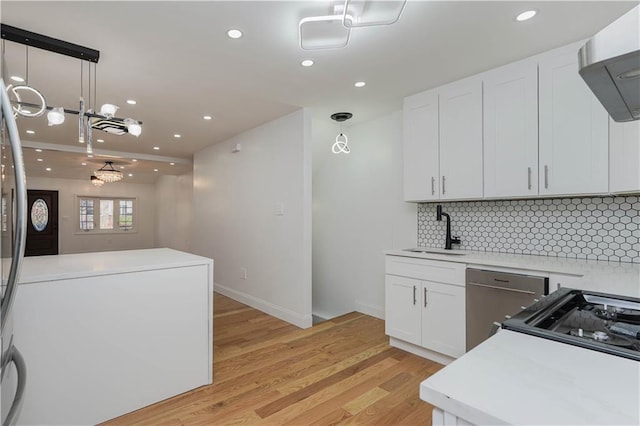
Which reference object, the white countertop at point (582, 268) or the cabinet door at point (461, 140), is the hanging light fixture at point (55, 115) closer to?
the white countertop at point (582, 268)

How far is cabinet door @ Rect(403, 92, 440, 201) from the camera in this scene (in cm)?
287

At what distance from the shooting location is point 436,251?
2947 mm

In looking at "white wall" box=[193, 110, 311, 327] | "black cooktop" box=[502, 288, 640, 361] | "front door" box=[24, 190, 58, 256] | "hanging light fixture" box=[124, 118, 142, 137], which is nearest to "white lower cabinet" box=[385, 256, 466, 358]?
"white wall" box=[193, 110, 311, 327]

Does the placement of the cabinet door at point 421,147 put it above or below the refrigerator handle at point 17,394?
above

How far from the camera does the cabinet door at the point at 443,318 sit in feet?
7.97

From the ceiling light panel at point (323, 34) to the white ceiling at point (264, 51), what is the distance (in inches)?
2.8

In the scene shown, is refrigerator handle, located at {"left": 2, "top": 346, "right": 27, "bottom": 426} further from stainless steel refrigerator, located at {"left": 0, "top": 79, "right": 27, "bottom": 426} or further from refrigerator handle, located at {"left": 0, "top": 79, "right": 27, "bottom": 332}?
refrigerator handle, located at {"left": 0, "top": 79, "right": 27, "bottom": 332}

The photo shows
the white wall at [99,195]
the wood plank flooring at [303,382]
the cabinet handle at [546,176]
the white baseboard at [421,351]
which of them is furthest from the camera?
the white wall at [99,195]

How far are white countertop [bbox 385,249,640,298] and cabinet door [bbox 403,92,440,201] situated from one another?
2.01 ft

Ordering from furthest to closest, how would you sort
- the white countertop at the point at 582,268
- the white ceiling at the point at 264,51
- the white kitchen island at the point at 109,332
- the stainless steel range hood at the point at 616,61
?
the white ceiling at the point at 264,51
the white kitchen island at the point at 109,332
the white countertop at the point at 582,268
the stainless steel range hood at the point at 616,61

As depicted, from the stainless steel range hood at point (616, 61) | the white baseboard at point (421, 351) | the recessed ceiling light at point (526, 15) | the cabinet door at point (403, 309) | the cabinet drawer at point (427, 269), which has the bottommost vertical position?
the white baseboard at point (421, 351)

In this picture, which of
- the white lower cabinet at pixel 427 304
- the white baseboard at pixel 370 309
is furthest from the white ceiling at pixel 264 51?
the white baseboard at pixel 370 309

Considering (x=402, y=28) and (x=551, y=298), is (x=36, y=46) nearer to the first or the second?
(x=402, y=28)

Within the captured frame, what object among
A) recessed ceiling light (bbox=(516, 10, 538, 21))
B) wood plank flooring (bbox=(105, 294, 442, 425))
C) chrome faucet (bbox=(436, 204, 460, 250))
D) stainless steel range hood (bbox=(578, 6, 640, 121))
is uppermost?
recessed ceiling light (bbox=(516, 10, 538, 21))
